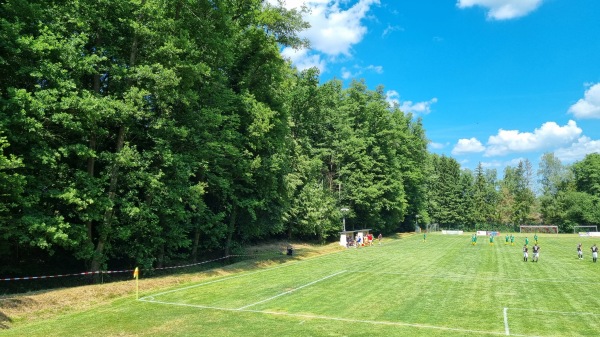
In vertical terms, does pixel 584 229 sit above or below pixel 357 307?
above

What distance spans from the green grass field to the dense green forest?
4825 mm

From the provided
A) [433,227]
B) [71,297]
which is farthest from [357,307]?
[433,227]

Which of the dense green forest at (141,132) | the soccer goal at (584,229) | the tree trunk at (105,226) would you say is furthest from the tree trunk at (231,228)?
the soccer goal at (584,229)

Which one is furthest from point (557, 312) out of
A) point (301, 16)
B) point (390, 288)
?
point (301, 16)

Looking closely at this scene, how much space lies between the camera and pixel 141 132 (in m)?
24.3

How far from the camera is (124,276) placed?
25.2 m

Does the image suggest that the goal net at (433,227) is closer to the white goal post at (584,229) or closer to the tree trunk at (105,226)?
the white goal post at (584,229)

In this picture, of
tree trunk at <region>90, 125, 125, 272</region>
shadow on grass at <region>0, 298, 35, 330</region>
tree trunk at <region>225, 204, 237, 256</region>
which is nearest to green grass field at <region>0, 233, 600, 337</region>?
shadow on grass at <region>0, 298, 35, 330</region>

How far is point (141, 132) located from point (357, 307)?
52.3 feet

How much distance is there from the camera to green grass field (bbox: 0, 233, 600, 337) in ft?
46.6

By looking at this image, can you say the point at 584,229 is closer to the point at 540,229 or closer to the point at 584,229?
the point at 584,229

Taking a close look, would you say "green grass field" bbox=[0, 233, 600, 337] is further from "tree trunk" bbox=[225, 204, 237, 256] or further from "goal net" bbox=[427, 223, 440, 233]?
"goal net" bbox=[427, 223, 440, 233]

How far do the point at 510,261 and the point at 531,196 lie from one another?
99.2 metres

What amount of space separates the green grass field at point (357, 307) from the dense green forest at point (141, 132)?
4.82 meters
